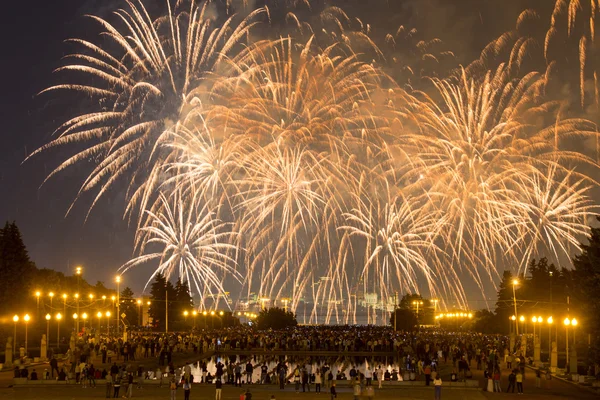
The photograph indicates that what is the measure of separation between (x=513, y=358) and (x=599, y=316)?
810cm

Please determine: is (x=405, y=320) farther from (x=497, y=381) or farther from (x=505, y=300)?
(x=497, y=381)

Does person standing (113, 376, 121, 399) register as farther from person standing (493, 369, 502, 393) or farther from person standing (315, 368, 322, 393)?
person standing (493, 369, 502, 393)

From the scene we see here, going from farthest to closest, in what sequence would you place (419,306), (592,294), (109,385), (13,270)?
(419,306), (13,270), (592,294), (109,385)

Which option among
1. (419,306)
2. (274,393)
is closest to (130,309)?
(419,306)

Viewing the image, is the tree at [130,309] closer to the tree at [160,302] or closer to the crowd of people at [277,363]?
the tree at [160,302]

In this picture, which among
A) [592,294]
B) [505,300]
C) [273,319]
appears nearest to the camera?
[592,294]

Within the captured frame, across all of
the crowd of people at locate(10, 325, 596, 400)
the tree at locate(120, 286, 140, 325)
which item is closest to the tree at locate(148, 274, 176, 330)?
the tree at locate(120, 286, 140, 325)

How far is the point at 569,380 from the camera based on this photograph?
41094mm

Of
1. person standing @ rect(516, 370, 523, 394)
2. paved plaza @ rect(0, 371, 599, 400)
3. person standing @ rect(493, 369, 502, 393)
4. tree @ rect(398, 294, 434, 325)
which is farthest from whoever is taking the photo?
tree @ rect(398, 294, 434, 325)

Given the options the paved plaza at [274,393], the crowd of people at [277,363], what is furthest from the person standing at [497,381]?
the paved plaza at [274,393]

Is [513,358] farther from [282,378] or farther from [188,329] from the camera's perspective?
[188,329]

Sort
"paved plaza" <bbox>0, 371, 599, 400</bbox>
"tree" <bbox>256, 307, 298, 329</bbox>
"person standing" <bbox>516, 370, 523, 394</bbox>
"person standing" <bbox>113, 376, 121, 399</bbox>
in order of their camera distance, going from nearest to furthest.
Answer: "person standing" <bbox>113, 376, 121, 399</bbox>, "paved plaza" <bbox>0, 371, 599, 400</bbox>, "person standing" <bbox>516, 370, 523, 394</bbox>, "tree" <bbox>256, 307, 298, 329</bbox>

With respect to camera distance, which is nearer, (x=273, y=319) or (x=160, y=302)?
(x=160, y=302)

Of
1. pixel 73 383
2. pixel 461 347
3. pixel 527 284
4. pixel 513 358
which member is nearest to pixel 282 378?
pixel 73 383
